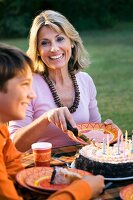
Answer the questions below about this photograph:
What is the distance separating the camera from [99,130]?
11.0ft

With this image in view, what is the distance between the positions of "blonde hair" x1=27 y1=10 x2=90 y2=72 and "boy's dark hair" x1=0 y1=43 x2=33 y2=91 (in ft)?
4.49

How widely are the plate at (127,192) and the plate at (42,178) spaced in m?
0.22

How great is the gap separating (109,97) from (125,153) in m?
6.49

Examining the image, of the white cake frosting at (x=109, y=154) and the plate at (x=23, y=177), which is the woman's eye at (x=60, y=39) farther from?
the plate at (x=23, y=177)

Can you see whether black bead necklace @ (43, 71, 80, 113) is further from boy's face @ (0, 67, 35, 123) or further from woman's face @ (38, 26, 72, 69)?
boy's face @ (0, 67, 35, 123)

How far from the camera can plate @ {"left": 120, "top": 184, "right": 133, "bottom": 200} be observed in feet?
7.70

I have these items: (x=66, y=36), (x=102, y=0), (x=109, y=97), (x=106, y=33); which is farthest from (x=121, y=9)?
(x=66, y=36)

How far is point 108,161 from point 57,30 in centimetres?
134

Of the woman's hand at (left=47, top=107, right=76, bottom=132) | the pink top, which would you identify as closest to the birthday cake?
the woman's hand at (left=47, top=107, right=76, bottom=132)

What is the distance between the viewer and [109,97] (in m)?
9.16

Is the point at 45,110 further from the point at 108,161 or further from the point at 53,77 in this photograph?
the point at 108,161

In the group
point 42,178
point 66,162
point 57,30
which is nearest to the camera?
point 42,178

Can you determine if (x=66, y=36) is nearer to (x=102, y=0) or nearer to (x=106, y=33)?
(x=106, y=33)

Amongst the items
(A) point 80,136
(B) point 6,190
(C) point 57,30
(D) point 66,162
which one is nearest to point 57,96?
(C) point 57,30
